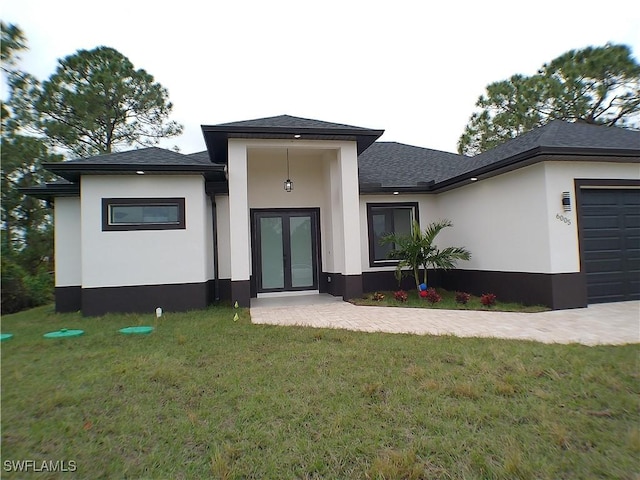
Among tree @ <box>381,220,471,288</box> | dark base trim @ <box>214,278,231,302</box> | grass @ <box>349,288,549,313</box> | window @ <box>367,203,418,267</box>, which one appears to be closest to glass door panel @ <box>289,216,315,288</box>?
window @ <box>367,203,418,267</box>

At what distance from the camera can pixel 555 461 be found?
212cm

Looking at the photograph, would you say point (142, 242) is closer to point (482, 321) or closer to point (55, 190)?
point (55, 190)

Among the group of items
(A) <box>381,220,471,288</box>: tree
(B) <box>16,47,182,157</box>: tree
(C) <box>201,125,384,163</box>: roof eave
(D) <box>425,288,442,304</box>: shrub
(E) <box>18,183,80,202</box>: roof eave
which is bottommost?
(D) <box>425,288,442,304</box>: shrub

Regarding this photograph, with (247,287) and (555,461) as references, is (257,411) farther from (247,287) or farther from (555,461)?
(247,287)

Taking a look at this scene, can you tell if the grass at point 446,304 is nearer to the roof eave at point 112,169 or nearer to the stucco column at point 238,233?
the stucco column at point 238,233

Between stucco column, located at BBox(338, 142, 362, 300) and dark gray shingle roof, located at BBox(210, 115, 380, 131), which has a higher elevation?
dark gray shingle roof, located at BBox(210, 115, 380, 131)

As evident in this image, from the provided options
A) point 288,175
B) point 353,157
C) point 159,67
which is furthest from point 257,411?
point 159,67

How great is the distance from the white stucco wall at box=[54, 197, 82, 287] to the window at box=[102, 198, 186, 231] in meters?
1.59

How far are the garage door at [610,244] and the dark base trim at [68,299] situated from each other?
439 inches

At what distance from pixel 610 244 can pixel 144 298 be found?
9.70 m

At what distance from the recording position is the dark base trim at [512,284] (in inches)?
255

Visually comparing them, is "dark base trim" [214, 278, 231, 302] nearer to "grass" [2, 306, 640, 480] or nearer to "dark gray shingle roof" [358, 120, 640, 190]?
"grass" [2, 306, 640, 480]

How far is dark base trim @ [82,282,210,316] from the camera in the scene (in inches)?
280

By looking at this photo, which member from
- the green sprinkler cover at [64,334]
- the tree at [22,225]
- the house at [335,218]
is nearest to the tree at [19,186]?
the tree at [22,225]
